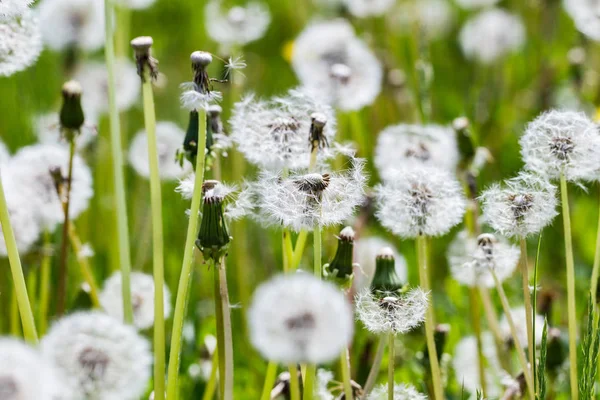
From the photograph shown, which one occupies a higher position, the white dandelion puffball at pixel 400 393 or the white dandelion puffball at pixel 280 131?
the white dandelion puffball at pixel 280 131

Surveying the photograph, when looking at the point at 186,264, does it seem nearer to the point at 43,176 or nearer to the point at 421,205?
the point at 421,205

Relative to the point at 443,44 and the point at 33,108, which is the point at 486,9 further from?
the point at 33,108

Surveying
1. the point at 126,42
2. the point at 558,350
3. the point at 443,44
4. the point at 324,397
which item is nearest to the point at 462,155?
the point at 558,350

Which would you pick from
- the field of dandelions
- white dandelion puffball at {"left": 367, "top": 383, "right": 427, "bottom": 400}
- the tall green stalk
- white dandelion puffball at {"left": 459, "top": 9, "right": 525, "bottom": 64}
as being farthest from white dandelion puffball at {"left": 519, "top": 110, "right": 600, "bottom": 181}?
white dandelion puffball at {"left": 459, "top": 9, "right": 525, "bottom": 64}

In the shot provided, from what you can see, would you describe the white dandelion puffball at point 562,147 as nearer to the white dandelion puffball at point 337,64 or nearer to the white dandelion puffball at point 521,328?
the white dandelion puffball at point 521,328

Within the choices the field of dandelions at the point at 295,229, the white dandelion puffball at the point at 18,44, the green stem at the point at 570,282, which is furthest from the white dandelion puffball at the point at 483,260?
the white dandelion puffball at the point at 18,44
